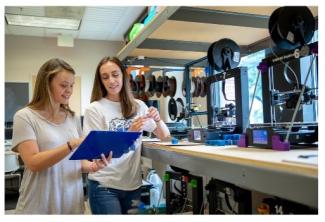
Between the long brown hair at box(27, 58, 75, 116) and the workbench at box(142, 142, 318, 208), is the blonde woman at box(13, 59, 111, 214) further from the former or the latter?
the workbench at box(142, 142, 318, 208)

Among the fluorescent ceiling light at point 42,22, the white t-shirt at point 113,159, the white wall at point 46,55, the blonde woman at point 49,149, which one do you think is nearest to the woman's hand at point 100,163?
the blonde woman at point 49,149

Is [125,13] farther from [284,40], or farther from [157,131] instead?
[284,40]

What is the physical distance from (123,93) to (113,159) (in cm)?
39

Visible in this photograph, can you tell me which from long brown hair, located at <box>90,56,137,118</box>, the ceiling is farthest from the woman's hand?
the ceiling

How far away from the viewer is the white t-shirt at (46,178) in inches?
52.6

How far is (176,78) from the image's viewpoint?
3.29 m

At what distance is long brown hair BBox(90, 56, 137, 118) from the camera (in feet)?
5.73

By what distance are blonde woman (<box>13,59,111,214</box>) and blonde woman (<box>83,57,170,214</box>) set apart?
0.49 feet

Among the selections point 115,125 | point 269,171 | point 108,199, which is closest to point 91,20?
point 115,125

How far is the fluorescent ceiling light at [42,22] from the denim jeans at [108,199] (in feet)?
12.3

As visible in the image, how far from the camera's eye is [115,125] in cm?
167

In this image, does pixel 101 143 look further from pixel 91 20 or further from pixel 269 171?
pixel 91 20
